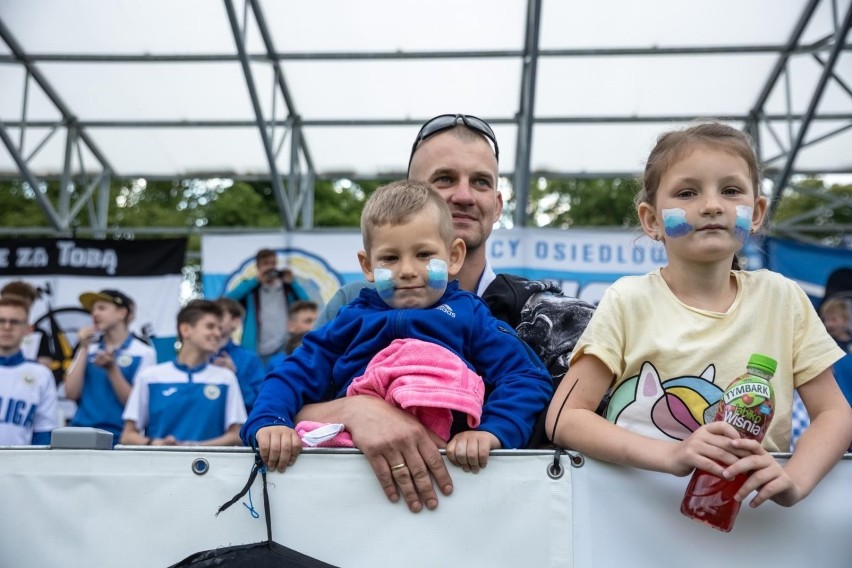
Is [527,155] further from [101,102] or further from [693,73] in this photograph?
[101,102]

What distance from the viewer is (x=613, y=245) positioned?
8.91m

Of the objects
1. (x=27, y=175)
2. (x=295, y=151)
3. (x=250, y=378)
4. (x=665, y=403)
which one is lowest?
(x=250, y=378)

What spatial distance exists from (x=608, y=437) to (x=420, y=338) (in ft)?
1.61

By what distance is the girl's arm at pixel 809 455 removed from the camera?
1.80 meters

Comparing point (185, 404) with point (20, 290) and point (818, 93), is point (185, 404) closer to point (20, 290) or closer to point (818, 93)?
point (20, 290)

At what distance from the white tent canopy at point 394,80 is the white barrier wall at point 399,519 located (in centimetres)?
671

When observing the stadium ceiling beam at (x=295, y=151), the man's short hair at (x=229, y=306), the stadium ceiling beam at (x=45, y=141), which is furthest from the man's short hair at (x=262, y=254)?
the stadium ceiling beam at (x=45, y=141)

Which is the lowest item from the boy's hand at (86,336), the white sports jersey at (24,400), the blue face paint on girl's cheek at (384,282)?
the white sports jersey at (24,400)

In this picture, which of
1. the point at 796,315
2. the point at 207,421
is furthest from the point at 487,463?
the point at 207,421

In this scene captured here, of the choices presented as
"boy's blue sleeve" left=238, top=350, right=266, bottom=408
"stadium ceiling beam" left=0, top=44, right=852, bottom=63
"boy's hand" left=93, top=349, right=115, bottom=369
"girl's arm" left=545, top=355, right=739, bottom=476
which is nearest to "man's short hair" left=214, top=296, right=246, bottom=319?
"boy's blue sleeve" left=238, top=350, right=266, bottom=408

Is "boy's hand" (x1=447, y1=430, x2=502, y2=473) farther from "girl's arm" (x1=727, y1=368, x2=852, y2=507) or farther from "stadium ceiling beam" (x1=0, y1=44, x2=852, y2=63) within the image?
"stadium ceiling beam" (x1=0, y1=44, x2=852, y2=63)

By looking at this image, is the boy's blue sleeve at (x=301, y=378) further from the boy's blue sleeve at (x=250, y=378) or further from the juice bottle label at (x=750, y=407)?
the boy's blue sleeve at (x=250, y=378)

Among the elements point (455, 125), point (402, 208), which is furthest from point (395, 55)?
point (402, 208)

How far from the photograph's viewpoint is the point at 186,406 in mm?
6301
